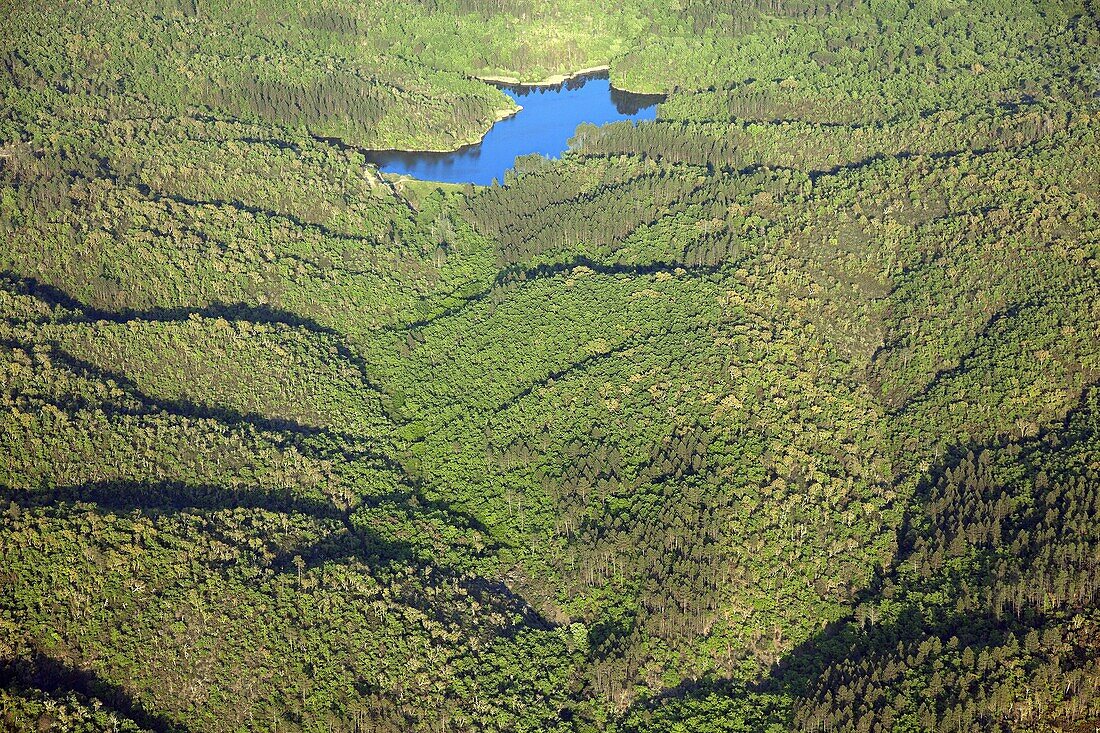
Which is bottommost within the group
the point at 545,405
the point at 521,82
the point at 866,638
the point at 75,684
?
the point at 75,684

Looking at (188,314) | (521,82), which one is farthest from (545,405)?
(521,82)

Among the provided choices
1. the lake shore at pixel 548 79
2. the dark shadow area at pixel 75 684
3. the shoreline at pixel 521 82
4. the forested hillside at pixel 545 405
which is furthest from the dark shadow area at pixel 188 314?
the lake shore at pixel 548 79

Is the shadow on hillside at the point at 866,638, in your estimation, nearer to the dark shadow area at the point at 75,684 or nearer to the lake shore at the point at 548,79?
the dark shadow area at the point at 75,684

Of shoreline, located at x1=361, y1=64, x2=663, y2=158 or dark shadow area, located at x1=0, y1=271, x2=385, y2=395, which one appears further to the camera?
shoreline, located at x1=361, y1=64, x2=663, y2=158

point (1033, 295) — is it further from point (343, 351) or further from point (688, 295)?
point (343, 351)

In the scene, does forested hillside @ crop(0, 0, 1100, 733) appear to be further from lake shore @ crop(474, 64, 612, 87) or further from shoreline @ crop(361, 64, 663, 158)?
lake shore @ crop(474, 64, 612, 87)

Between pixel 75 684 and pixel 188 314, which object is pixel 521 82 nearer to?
pixel 188 314

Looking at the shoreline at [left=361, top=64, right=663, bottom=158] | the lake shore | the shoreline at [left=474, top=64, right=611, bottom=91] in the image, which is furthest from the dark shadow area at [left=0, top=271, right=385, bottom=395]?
the lake shore
